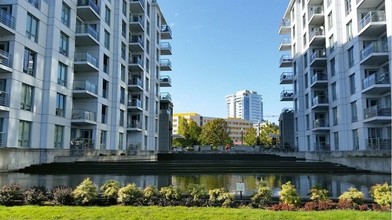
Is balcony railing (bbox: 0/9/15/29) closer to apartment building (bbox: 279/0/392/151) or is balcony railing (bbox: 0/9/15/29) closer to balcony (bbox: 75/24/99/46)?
balcony (bbox: 75/24/99/46)

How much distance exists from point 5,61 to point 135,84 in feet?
81.4

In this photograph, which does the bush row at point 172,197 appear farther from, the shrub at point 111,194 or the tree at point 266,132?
the tree at point 266,132

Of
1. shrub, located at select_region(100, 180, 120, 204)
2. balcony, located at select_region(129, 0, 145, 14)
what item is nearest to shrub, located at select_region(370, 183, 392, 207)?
shrub, located at select_region(100, 180, 120, 204)

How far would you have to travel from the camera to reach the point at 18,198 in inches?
389

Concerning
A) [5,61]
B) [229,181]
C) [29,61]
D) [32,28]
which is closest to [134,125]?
[29,61]

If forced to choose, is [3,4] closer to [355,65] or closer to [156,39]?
[355,65]

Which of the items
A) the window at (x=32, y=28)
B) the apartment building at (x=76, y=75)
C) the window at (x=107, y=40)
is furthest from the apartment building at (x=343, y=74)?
Result: the window at (x=32, y=28)

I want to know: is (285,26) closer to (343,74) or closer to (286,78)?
(286,78)

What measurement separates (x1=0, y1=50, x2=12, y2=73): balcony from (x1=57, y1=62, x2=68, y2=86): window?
20.4 ft

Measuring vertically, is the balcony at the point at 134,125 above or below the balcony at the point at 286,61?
below

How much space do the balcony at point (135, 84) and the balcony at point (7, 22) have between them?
924 inches

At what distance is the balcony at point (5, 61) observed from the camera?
22.4 meters

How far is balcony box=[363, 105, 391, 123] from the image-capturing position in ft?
92.4

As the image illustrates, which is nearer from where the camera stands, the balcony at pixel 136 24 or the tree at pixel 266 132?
the balcony at pixel 136 24
